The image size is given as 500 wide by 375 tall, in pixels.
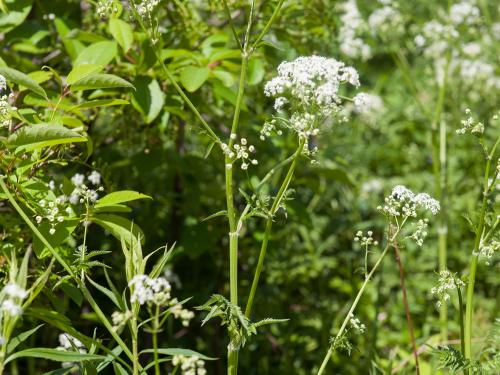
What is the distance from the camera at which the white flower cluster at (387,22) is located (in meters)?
3.53

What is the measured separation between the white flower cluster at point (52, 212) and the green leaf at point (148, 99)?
1.33 feet

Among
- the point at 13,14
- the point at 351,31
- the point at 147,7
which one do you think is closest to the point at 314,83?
the point at 147,7

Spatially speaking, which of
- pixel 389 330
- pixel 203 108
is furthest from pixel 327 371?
pixel 203 108

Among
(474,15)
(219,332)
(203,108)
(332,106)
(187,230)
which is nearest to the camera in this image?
(332,106)

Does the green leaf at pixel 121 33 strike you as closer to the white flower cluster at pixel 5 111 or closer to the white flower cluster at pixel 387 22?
the white flower cluster at pixel 5 111

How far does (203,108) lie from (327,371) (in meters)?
1.34

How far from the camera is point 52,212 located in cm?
168

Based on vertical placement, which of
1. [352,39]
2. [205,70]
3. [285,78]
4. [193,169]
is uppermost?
[285,78]

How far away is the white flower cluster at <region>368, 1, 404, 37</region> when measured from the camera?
3.53m

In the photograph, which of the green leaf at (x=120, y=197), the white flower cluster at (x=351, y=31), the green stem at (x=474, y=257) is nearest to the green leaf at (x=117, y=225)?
the green leaf at (x=120, y=197)

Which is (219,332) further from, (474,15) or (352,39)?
(474,15)

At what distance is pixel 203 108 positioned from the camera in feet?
8.09

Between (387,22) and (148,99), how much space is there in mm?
1947

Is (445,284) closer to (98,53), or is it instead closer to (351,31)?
(98,53)
